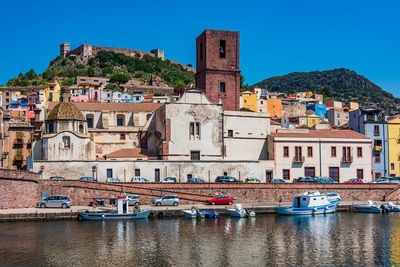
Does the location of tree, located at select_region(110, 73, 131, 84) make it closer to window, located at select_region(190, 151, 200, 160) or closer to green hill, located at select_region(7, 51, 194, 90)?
green hill, located at select_region(7, 51, 194, 90)

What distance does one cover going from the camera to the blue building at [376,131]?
214ft

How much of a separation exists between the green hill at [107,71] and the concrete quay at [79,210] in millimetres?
111246

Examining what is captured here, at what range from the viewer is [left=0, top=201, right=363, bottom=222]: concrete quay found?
141 ft

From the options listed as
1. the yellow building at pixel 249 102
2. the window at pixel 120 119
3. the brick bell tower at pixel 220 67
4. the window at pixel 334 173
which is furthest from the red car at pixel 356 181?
the yellow building at pixel 249 102

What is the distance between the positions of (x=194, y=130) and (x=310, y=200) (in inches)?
664

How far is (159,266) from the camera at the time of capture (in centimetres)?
2948

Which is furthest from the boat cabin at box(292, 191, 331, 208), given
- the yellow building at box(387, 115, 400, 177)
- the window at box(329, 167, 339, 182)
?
the yellow building at box(387, 115, 400, 177)

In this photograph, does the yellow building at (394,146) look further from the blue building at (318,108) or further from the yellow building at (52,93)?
the yellow building at (52,93)

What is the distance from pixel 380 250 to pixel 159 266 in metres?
15.5

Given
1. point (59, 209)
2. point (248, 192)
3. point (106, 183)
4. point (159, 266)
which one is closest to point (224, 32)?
point (248, 192)

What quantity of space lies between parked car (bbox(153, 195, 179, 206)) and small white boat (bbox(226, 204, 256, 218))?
5783 millimetres

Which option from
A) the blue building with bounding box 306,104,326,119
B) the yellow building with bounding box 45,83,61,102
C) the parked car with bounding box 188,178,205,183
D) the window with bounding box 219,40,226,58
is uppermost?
the yellow building with bounding box 45,83,61,102

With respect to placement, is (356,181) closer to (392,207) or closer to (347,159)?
(347,159)

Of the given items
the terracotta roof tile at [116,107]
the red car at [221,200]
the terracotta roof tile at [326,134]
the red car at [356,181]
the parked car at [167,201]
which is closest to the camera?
the parked car at [167,201]
